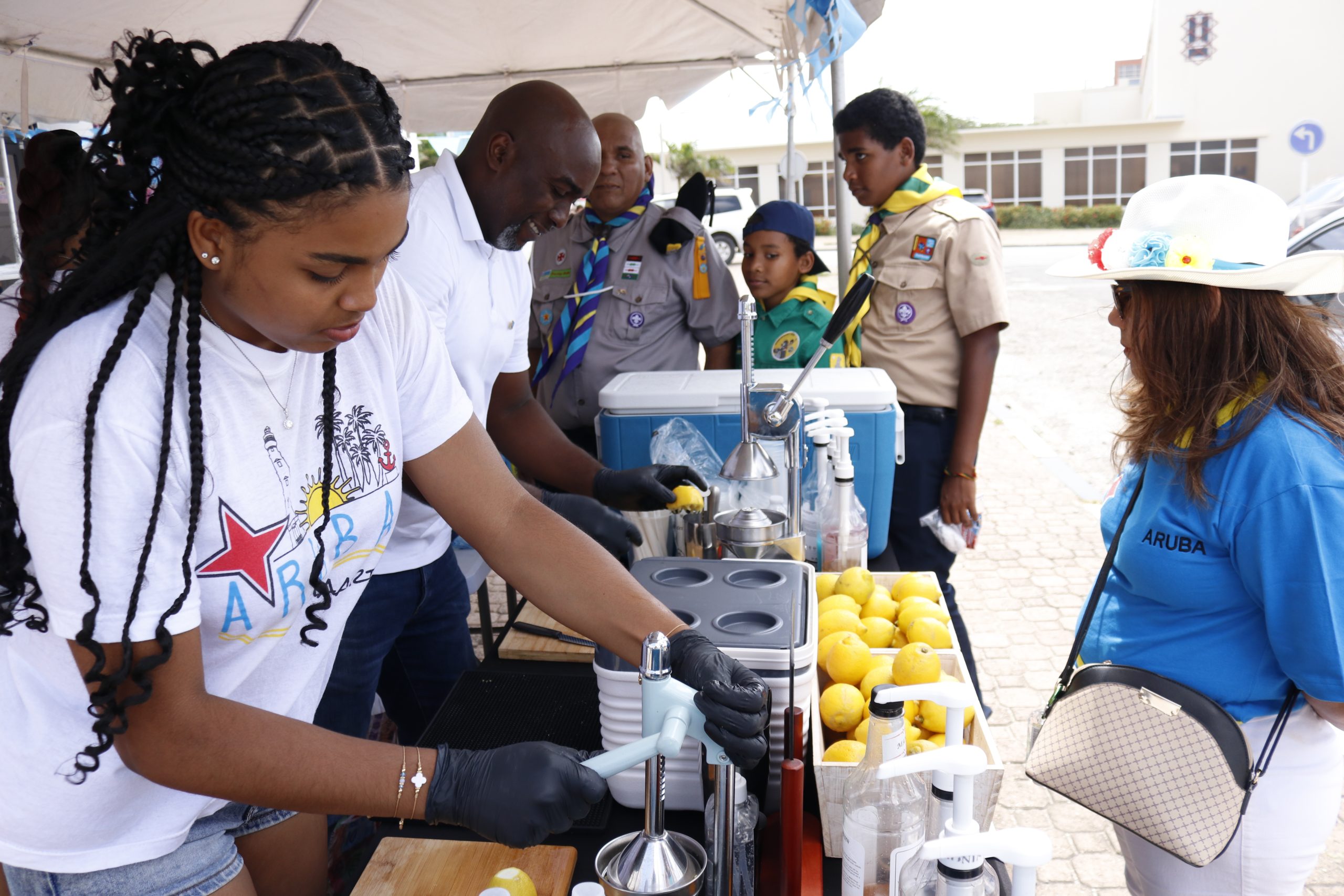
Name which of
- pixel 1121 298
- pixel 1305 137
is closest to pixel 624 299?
pixel 1121 298

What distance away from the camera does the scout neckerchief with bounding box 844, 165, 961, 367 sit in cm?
354

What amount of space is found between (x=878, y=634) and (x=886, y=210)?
2.22m

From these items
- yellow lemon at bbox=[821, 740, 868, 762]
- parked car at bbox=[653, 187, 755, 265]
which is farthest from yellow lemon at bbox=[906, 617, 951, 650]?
parked car at bbox=[653, 187, 755, 265]

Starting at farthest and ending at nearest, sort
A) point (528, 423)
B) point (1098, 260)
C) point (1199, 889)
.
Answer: point (528, 423) → point (1098, 260) → point (1199, 889)

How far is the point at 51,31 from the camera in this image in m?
3.48

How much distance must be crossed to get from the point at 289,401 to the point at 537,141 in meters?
1.22

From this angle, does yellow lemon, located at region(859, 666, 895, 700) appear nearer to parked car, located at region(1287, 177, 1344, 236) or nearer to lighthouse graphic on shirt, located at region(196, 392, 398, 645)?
lighthouse graphic on shirt, located at region(196, 392, 398, 645)

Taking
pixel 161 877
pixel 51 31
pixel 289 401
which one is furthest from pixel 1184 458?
pixel 51 31

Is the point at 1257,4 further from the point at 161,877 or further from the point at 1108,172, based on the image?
the point at 161,877

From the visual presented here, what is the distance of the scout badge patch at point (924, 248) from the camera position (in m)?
3.40

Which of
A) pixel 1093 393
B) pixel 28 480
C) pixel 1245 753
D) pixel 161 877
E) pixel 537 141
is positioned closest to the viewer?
pixel 28 480

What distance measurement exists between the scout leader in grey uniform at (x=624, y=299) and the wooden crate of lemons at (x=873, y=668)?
1.92 metres

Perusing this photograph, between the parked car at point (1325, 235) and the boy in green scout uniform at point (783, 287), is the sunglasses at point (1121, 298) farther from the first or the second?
the parked car at point (1325, 235)

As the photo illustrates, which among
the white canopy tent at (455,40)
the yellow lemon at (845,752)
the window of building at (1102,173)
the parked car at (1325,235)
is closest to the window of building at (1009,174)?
the window of building at (1102,173)
